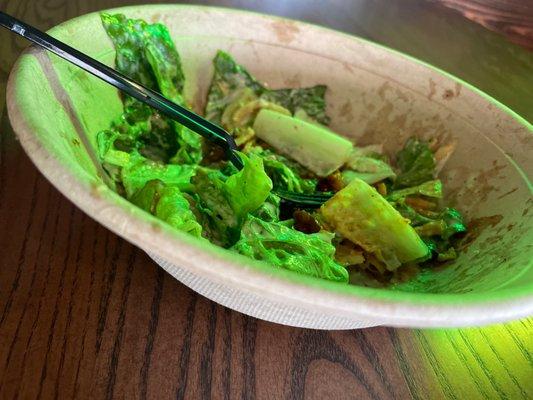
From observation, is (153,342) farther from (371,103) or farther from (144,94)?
(371,103)

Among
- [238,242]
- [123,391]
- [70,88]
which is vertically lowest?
[123,391]

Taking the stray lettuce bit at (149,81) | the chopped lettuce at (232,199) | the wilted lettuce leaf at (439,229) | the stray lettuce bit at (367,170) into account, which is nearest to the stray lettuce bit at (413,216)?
the wilted lettuce leaf at (439,229)

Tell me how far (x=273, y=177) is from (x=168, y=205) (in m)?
0.34

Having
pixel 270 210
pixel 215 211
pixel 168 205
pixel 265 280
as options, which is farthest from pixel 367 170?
pixel 265 280

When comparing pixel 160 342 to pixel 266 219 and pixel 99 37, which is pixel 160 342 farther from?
pixel 99 37

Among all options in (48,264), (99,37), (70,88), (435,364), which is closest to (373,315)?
(435,364)

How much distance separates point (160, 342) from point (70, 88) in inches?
17.9

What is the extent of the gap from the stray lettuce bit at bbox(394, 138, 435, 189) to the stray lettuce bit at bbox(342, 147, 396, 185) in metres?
0.03

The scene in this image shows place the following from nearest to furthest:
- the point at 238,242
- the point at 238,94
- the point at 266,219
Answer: the point at 238,242
the point at 266,219
the point at 238,94

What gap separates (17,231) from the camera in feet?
2.75

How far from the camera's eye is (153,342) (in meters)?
0.73

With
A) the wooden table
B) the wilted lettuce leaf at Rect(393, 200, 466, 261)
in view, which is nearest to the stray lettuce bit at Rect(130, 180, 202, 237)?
the wooden table

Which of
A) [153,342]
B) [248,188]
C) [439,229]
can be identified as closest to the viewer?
[153,342]

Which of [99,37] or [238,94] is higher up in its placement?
[99,37]
